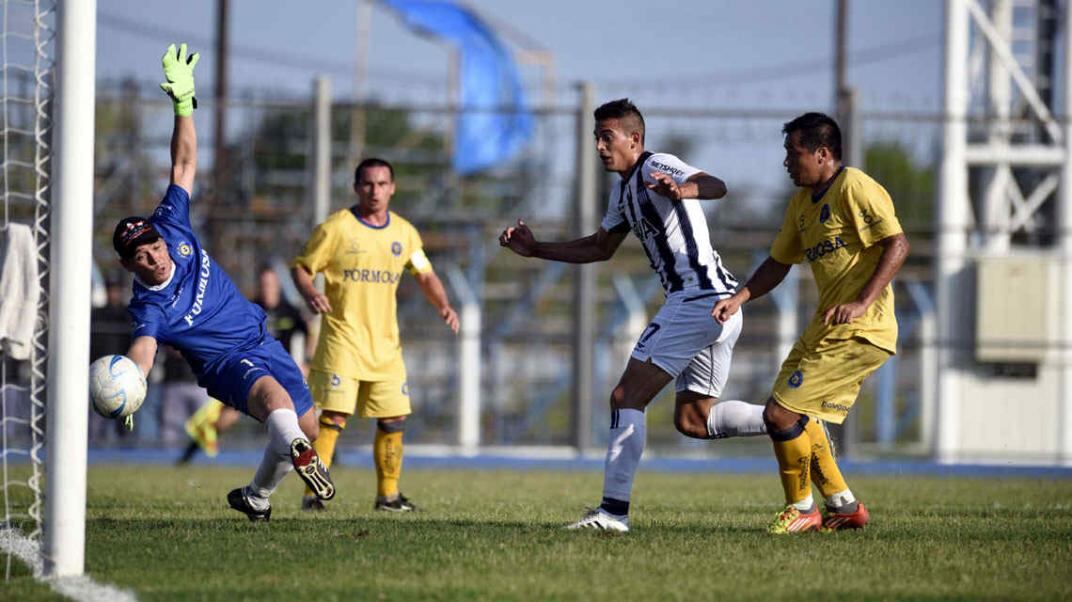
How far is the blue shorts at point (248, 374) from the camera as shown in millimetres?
7930

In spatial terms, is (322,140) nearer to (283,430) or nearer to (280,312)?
(280,312)

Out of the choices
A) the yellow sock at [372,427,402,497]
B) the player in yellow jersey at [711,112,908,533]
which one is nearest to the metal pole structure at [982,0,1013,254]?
the yellow sock at [372,427,402,497]

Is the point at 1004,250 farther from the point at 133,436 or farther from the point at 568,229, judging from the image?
the point at 133,436

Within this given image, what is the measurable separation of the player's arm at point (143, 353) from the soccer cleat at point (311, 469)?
0.83 metres

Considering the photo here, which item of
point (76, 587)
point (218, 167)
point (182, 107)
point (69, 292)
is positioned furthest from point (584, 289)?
point (76, 587)

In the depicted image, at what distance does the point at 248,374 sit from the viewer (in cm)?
792

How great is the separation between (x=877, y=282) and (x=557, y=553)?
2133 millimetres

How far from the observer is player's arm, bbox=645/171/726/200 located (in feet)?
22.9

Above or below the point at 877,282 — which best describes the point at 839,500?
below

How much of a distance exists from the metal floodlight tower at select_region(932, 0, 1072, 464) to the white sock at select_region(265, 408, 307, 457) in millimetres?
12338

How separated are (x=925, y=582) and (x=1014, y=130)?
48.4ft

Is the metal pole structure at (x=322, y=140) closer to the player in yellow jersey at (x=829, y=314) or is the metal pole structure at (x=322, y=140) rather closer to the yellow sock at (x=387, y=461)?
the yellow sock at (x=387, y=461)

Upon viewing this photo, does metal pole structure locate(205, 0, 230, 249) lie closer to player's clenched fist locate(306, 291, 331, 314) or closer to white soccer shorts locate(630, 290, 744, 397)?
player's clenched fist locate(306, 291, 331, 314)

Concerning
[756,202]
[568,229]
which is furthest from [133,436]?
[756,202]
